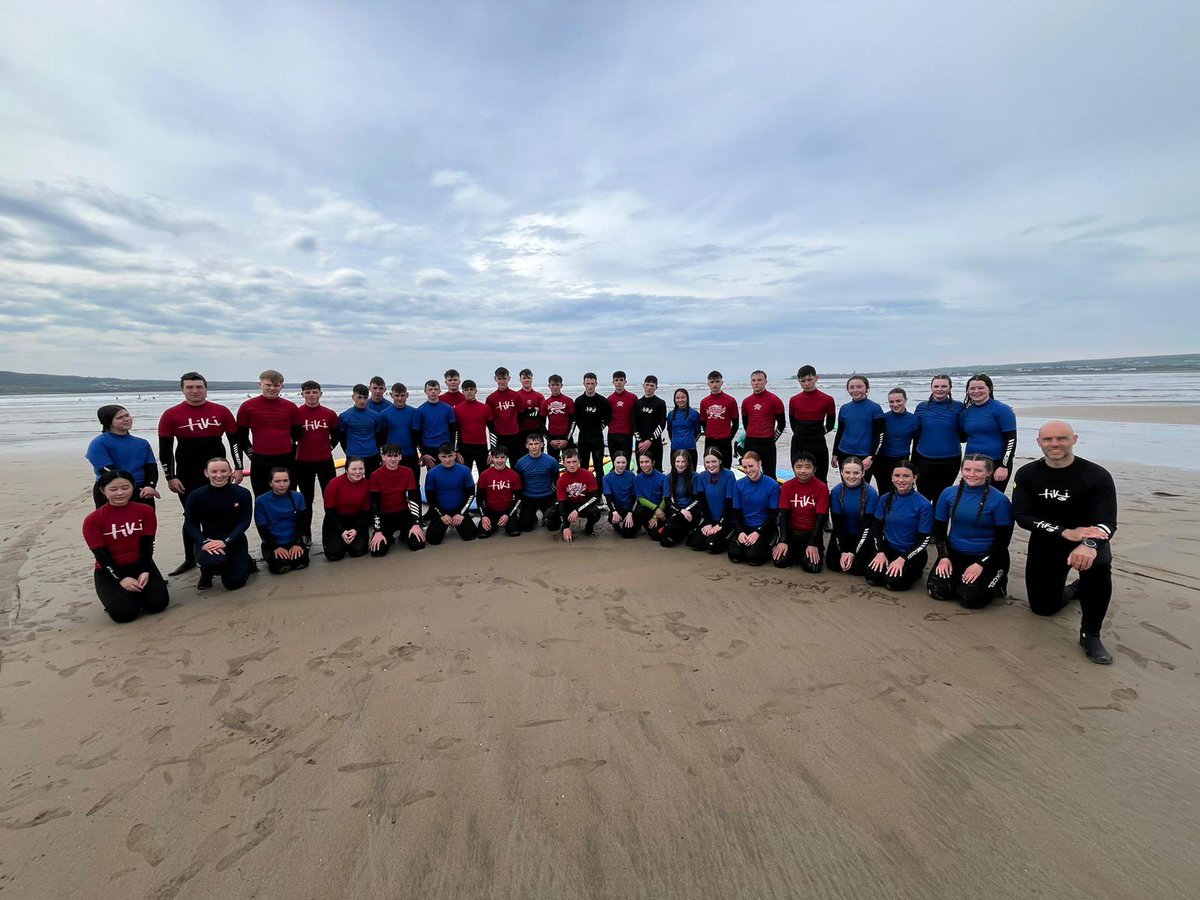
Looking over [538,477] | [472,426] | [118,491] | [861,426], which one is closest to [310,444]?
[118,491]

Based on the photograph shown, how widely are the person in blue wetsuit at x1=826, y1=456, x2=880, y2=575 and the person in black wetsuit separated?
585 cm

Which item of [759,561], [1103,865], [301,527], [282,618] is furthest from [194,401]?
[1103,865]

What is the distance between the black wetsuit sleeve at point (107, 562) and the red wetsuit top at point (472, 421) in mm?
4015

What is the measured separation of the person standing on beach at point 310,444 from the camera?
6.28 meters

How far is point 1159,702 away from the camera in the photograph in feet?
10.0

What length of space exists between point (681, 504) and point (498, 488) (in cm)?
237

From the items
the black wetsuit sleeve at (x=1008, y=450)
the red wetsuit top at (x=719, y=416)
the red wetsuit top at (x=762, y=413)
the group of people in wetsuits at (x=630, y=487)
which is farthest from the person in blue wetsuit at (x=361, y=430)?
the black wetsuit sleeve at (x=1008, y=450)

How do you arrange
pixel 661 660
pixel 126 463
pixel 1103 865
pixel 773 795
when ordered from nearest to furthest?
pixel 1103 865
pixel 773 795
pixel 661 660
pixel 126 463

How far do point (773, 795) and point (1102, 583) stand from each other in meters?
2.97

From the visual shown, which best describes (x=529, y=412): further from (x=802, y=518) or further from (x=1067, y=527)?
(x=1067, y=527)

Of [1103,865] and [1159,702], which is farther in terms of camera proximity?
[1159,702]

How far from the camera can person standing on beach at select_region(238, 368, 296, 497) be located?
5965 mm

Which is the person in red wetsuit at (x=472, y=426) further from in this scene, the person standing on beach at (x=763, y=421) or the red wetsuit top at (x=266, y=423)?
the person standing on beach at (x=763, y=421)

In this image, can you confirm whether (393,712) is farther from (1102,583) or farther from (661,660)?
(1102,583)
